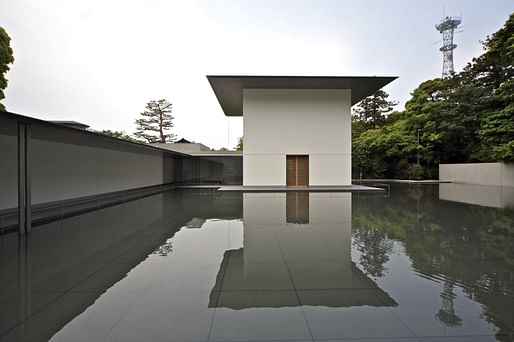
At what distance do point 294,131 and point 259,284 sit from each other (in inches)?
577

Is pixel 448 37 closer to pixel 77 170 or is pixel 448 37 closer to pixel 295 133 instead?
pixel 295 133

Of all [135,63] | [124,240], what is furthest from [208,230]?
[135,63]

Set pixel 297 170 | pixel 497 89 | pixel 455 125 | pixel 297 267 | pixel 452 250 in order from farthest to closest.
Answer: pixel 455 125, pixel 497 89, pixel 297 170, pixel 452 250, pixel 297 267

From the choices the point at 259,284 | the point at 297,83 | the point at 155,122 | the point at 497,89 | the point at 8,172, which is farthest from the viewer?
the point at 155,122

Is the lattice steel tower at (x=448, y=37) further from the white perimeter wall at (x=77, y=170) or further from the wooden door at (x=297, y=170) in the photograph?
the white perimeter wall at (x=77, y=170)

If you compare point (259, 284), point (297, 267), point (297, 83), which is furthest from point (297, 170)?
point (259, 284)

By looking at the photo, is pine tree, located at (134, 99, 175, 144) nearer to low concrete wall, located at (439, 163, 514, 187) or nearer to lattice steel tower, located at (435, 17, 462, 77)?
low concrete wall, located at (439, 163, 514, 187)

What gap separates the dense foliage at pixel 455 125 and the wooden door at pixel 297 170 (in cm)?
1374

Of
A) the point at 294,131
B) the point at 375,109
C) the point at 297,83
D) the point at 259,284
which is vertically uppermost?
the point at 375,109

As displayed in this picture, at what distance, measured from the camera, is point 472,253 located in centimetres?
470

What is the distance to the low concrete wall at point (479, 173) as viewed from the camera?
21.1 meters

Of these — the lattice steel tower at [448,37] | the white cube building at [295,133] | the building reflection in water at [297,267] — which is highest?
the lattice steel tower at [448,37]

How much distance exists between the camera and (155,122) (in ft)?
148

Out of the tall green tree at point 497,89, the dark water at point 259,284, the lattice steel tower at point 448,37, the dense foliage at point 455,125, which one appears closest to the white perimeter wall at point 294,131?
the dark water at point 259,284
